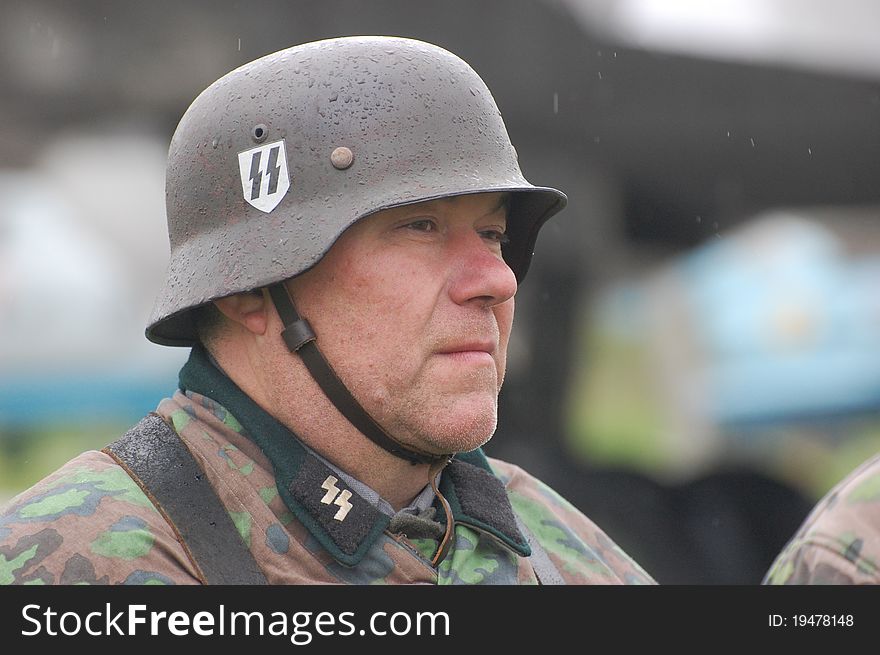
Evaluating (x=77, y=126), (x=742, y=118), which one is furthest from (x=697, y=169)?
(x=77, y=126)

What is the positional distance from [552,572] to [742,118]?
8493mm

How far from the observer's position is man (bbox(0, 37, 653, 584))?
2814 millimetres

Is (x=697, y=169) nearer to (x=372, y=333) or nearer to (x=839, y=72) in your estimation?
(x=839, y=72)

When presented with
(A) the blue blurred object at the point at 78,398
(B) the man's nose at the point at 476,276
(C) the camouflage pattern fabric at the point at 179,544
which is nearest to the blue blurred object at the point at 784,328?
(A) the blue blurred object at the point at 78,398

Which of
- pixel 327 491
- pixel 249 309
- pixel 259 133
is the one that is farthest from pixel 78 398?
pixel 327 491

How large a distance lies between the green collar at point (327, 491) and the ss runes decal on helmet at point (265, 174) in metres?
0.44

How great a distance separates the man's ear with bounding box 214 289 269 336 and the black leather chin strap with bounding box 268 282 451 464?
7 centimetres

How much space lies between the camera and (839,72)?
11.2 meters

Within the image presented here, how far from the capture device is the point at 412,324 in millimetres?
2904

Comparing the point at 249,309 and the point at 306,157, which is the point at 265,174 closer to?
the point at 306,157

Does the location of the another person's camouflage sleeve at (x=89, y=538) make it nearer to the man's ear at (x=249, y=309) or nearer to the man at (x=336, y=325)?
the man at (x=336, y=325)

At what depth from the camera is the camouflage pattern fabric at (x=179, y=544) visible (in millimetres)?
2547

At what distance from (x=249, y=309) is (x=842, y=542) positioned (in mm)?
1691

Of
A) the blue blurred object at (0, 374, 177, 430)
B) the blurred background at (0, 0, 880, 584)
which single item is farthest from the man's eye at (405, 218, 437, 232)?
the blue blurred object at (0, 374, 177, 430)
